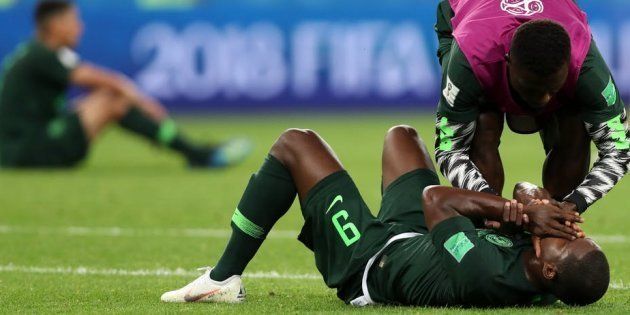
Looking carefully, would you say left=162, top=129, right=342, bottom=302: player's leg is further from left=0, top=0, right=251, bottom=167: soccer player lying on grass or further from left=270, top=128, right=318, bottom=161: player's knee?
left=0, top=0, right=251, bottom=167: soccer player lying on grass

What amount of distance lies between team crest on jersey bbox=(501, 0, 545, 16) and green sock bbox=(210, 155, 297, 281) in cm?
141

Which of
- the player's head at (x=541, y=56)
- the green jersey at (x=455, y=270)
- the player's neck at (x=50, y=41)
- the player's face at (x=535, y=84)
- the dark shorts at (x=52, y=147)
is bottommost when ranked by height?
the dark shorts at (x=52, y=147)

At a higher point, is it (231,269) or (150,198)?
(231,269)

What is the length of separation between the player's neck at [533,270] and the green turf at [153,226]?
0.43 ft

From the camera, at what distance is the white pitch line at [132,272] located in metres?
6.74

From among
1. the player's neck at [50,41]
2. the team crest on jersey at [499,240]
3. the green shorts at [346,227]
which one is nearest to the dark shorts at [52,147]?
the player's neck at [50,41]

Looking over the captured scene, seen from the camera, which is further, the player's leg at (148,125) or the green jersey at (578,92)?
the player's leg at (148,125)

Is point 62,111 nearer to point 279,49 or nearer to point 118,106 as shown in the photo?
point 118,106

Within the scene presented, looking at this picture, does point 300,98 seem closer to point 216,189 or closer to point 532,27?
point 216,189

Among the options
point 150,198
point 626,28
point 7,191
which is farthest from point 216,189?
point 626,28

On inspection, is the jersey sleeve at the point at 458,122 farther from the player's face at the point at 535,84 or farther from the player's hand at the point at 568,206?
the player's hand at the point at 568,206

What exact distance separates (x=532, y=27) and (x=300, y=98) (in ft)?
45.3

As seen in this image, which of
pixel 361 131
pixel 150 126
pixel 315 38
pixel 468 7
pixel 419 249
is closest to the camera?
pixel 419 249

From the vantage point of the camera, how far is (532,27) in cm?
544
